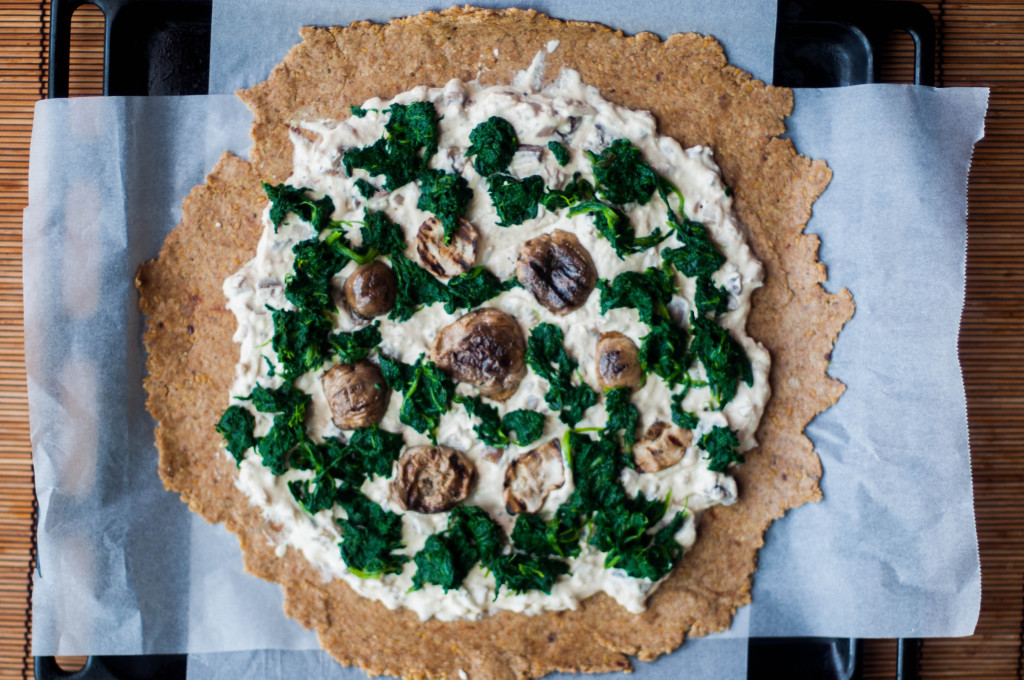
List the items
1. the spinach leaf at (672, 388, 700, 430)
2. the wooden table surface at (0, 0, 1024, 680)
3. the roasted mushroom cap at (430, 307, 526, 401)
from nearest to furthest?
the roasted mushroom cap at (430, 307, 526, 401)
the spinach leaf at (672, 388, 700, 430)
the wooden table surface at (0, 0, 1024, 680)

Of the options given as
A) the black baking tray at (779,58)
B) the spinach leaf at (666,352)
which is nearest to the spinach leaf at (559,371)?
the spinach leaf at (666,352)

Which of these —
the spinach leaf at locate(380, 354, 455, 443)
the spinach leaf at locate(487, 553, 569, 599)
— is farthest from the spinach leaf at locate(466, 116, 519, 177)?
the spinach leaf at locate(487, 553, 569, 599)

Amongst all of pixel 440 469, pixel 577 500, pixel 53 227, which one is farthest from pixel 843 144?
pixel 53 227

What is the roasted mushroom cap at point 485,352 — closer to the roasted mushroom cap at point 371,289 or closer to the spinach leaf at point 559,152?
the roasted mushroom cap at point 371,289

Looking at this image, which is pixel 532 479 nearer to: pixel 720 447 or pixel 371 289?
pixel 720 447

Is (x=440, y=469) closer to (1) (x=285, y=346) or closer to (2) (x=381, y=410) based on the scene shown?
(2) (x=381, y=410)

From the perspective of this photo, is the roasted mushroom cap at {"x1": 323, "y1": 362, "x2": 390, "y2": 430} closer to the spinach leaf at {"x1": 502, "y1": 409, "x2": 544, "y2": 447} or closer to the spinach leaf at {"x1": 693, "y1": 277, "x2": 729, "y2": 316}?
the spinach leaf at {"x1": 502, "y1": 409, "x2": 544, "y2": 447}

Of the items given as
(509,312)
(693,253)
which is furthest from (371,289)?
(693,253)
